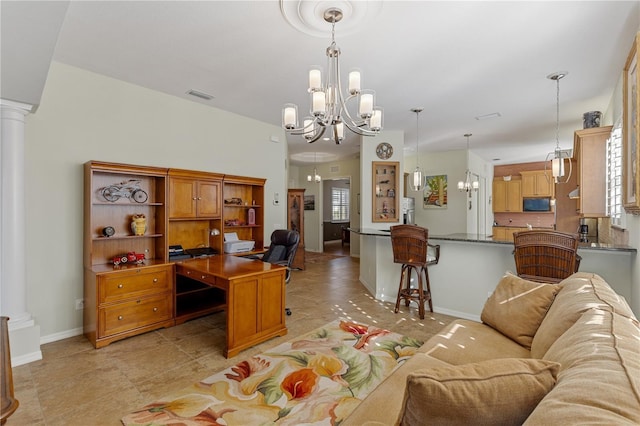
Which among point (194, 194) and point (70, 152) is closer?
point (70, 152)

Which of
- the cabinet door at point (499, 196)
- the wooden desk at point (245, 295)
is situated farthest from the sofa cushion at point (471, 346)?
the cabinet door at point (499, 196)

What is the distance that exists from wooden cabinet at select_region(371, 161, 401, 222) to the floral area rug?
2.87 meters

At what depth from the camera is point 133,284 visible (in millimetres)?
3229

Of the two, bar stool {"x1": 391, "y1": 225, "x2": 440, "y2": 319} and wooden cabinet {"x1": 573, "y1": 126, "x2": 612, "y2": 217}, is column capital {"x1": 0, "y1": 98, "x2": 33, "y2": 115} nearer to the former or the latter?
bar stool {"x1": 391, "y1": 225, "x2": 440, "y2": 319}

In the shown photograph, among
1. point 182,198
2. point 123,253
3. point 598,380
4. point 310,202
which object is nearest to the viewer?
point 598,380

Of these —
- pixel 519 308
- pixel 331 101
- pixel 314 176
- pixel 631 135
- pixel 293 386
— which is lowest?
pixel 293 386

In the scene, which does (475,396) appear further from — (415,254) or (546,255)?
(415,254)


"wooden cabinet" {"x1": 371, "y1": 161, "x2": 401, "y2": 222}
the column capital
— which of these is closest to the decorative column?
the column capital

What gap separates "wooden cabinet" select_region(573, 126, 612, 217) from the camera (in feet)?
11.4

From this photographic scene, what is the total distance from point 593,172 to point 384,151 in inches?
117

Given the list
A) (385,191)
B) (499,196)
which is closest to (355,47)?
(385,191)

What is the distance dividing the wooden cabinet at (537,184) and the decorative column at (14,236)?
10.4 meters

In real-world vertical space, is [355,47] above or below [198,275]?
above

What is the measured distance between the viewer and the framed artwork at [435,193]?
774cm
